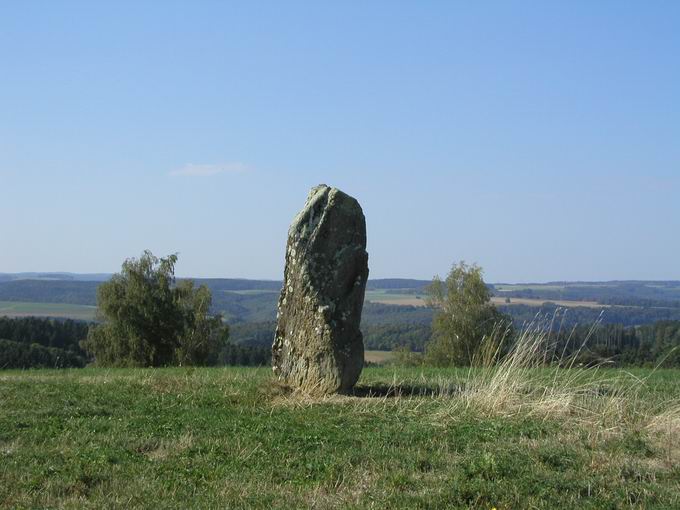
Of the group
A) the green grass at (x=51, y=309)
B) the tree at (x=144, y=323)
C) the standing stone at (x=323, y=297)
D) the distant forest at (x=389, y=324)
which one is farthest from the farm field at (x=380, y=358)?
the green grass at (x=51, y=309)

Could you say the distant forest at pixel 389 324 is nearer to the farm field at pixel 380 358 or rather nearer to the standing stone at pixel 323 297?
the farm field at pixel 380 358

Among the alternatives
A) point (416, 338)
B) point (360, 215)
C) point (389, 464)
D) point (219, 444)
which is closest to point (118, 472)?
point (219, 444)

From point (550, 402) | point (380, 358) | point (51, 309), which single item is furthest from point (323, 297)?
point (51, 309)

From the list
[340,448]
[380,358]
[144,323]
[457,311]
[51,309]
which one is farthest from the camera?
[51,309]

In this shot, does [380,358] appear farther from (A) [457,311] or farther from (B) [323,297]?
(B) [323,297]

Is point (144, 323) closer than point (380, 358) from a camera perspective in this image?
Yes

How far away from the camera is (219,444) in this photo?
950 centimetres

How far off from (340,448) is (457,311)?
35.6m

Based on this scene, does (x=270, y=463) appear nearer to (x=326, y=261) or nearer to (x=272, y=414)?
(x=272, y=414)

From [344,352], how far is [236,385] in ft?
7.66

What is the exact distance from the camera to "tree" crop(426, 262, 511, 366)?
139 ft

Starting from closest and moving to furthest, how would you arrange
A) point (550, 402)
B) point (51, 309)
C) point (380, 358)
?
1. point (550, 402)
2. point (380, 358)
3. point (51, 309)

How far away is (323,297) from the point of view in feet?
46.6

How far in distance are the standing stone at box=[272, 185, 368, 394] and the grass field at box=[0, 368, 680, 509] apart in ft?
1.91
